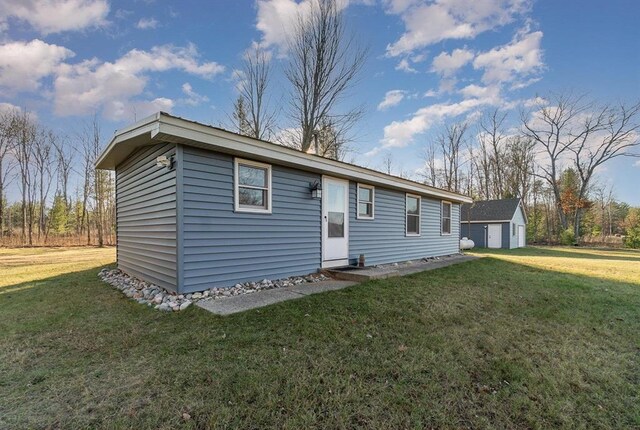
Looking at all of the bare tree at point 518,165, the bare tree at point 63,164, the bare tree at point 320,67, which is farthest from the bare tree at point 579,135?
the bare tree at point 63,164

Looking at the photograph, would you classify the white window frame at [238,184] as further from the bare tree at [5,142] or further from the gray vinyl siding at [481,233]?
the bare tree at [5,142]

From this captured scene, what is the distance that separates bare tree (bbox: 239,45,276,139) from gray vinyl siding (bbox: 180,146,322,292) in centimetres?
1041

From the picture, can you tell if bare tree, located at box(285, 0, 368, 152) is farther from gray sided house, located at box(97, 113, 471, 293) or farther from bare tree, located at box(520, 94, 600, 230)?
bare tree, located at box(520, 94, 600, 230)

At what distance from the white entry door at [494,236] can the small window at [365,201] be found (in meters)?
17.7

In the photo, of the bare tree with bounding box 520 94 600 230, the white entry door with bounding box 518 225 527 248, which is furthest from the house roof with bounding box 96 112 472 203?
the bare tree with bounding box 520 94 600 230

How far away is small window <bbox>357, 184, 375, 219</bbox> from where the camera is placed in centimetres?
774

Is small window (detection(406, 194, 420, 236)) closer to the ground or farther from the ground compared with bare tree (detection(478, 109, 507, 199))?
closer to the ground

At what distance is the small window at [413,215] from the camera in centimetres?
960

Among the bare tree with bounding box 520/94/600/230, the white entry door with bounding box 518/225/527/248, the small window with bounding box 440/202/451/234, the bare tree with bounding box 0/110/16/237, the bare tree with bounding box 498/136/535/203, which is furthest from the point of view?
the bare tree with bounding box 498/136/535/203

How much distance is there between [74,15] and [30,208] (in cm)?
1770

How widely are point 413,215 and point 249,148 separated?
21.8 ft

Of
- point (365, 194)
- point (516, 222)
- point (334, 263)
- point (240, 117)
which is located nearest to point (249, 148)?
point (334, 263)

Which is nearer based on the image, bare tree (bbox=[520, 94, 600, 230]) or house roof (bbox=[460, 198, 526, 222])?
house roof (bbox=[460, 198, 526, 222])

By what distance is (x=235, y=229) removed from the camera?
515cm
